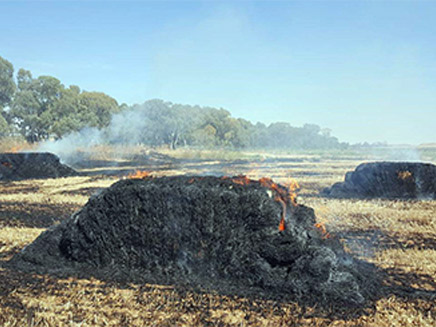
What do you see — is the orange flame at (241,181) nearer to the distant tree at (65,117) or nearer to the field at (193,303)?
the field at (193,303)

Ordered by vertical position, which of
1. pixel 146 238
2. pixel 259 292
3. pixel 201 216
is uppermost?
pixel 201 216

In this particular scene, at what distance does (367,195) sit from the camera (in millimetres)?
15242

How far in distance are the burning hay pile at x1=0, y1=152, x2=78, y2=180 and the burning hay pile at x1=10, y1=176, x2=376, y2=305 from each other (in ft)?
54.8

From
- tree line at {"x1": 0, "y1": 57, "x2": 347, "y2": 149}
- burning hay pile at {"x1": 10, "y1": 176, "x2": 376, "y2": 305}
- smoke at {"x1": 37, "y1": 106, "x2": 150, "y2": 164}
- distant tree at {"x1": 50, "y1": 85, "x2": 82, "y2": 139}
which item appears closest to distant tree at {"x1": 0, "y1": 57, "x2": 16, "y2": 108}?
tree line at {"x1": 0, "y1": 57, "x2": 347, "y2": 149}

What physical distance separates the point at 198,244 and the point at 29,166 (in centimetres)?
1917

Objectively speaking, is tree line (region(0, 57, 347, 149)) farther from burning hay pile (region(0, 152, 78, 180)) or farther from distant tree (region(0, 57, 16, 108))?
burning hay pile (region(0, 152, 78, 180))

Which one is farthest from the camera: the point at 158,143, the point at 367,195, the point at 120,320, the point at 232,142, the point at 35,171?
the point at 232,142

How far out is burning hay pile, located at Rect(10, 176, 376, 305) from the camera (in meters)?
5.58

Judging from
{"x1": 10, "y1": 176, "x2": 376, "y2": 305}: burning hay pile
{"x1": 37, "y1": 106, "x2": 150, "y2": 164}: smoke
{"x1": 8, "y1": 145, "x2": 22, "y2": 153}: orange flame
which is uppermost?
{"x1": 37, "y1": 106, "x2": 150, "y2": 164}: smoke

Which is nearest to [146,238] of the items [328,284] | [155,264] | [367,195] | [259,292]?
[155,264]

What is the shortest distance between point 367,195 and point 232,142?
69.7 m

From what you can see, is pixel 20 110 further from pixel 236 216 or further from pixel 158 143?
pixel 236 216

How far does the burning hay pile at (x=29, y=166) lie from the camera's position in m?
21.2

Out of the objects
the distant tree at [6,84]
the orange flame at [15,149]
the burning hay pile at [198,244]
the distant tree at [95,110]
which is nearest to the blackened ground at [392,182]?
the burning hay pile at [198,244]
